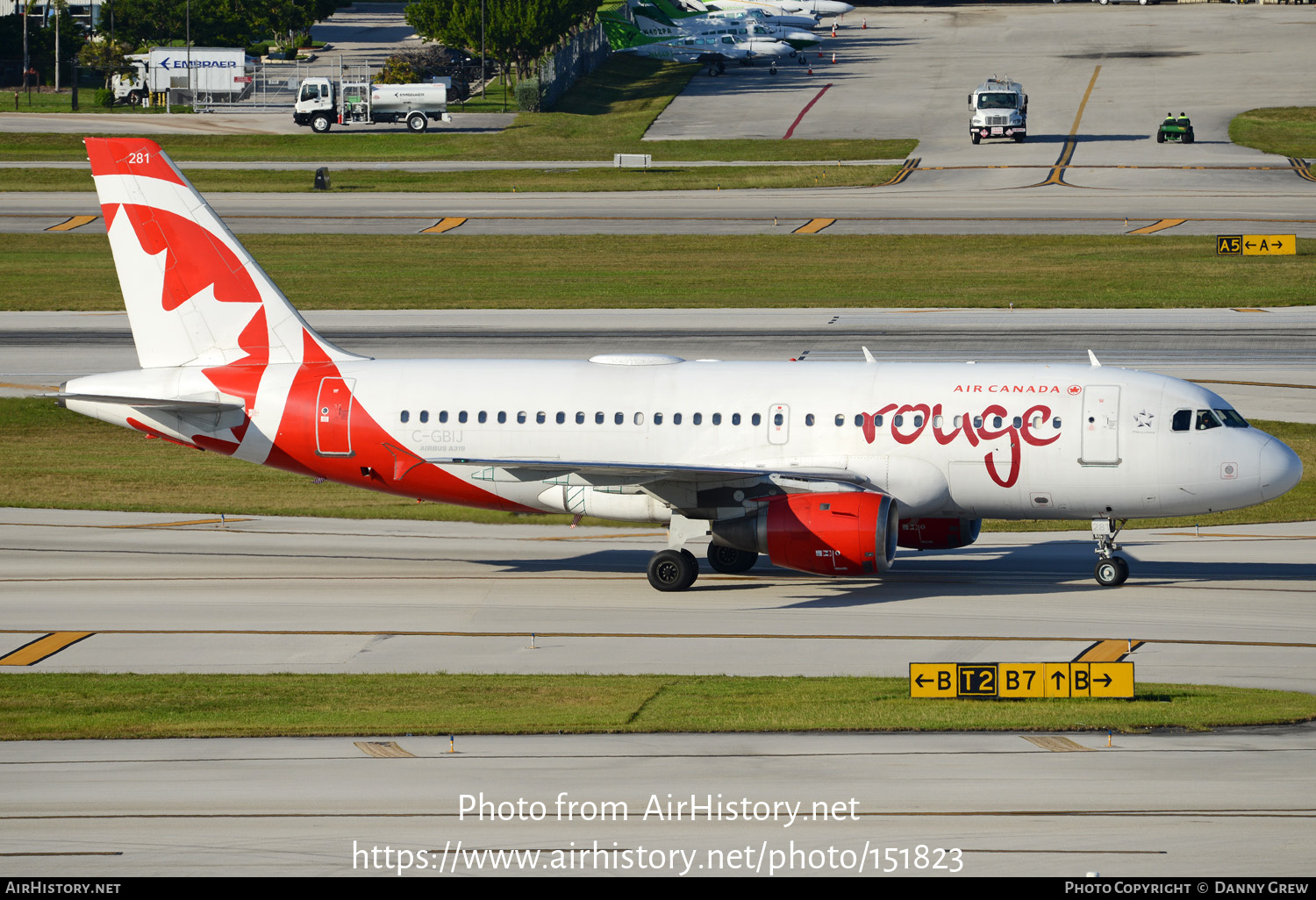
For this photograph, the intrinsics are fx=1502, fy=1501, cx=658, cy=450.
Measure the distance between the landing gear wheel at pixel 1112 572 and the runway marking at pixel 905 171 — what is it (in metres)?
58.0

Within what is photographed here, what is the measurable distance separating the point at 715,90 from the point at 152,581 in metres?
96.5

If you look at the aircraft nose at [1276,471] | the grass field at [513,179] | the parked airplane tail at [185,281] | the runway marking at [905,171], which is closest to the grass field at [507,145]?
the runway marking at [905,171]

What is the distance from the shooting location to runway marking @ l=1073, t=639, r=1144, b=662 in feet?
84.8

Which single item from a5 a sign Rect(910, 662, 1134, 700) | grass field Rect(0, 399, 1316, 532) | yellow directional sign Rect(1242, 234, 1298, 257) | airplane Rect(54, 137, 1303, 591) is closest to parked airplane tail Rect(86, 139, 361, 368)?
airplane Rect(54, 137, 1303, 591)

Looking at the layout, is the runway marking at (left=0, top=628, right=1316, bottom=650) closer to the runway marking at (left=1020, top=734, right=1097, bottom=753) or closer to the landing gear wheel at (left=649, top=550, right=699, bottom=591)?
the landing gear wheel at (left=649, top=550, right=699, bottom=591)

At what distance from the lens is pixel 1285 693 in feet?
77.5

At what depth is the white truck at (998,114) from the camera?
9700 centimetres

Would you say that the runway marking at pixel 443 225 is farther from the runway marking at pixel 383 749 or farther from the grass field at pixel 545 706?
the runway marking at pixel 383 749

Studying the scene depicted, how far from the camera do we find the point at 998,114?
96688 millimetres

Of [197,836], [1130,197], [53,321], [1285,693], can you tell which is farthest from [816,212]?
[197,836]

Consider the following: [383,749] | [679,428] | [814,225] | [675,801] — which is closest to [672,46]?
[814,225]

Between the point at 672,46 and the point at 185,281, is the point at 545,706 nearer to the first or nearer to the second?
the point at 185,281

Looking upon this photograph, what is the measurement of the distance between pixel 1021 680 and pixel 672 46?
120566 millimetres

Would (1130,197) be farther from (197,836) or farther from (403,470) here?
(197,836)
